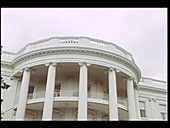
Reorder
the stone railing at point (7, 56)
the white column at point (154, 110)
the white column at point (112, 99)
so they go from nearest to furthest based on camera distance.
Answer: the white column at point (112, 99) → the stone railing at point (7, 56) → the white column at point (154, 110)

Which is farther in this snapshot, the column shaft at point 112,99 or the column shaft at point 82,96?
Result: the column shaft at point 112,99

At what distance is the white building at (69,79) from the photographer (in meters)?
17.2

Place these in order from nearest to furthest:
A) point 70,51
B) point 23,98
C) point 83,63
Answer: point 23,98 → point 83,63 → point 70,51

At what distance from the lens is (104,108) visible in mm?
18734

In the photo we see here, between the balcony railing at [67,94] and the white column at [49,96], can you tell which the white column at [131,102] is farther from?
the white column at [49,96]

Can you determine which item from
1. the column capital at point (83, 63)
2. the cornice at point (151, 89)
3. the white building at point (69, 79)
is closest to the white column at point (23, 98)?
the white building at point (69, 79)

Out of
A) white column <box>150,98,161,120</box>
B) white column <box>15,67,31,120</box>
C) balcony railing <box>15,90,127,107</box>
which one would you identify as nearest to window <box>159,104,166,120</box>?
white column <box>150,98,161,120</box>

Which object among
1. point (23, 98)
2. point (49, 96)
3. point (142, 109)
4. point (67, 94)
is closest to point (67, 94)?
point (67, 94)

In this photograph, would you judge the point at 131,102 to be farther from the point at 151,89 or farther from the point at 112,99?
the point at 151,89

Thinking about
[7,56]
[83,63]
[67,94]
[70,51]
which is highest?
[7,56]

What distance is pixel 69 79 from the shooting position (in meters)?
19.6
